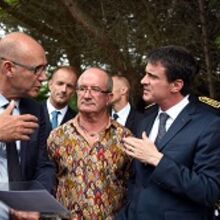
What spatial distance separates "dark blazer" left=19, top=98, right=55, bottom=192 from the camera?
3680mm

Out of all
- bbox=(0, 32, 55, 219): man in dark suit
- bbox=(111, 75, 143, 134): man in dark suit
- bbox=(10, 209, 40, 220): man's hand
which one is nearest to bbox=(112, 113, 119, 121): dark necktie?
bbox=(111, 75, 143, 134): man in dark suit

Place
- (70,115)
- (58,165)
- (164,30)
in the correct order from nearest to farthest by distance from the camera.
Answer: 1. (58,165)
2. (70,115)
3. (164,30)

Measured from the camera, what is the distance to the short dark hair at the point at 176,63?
13.9 feet

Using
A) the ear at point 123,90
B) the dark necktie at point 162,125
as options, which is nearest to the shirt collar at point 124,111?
the ear at point 123,90

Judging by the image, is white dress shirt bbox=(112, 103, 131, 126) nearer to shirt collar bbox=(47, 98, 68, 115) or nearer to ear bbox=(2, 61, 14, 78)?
shirt collar bbox=(47, 98, 68, 115)

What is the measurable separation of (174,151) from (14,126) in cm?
126

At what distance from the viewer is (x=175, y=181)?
392 cm

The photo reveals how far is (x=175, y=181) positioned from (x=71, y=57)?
21.8ft

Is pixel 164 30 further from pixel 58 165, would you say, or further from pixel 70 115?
pixel 58 165

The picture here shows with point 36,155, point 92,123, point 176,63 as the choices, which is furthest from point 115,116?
point 36,155

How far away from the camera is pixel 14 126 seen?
3193mm

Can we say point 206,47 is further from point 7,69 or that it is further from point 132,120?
point 7,69

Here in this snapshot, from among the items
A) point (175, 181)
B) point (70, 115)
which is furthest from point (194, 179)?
point (70, 115)

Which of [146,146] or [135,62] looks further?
[135,62]
